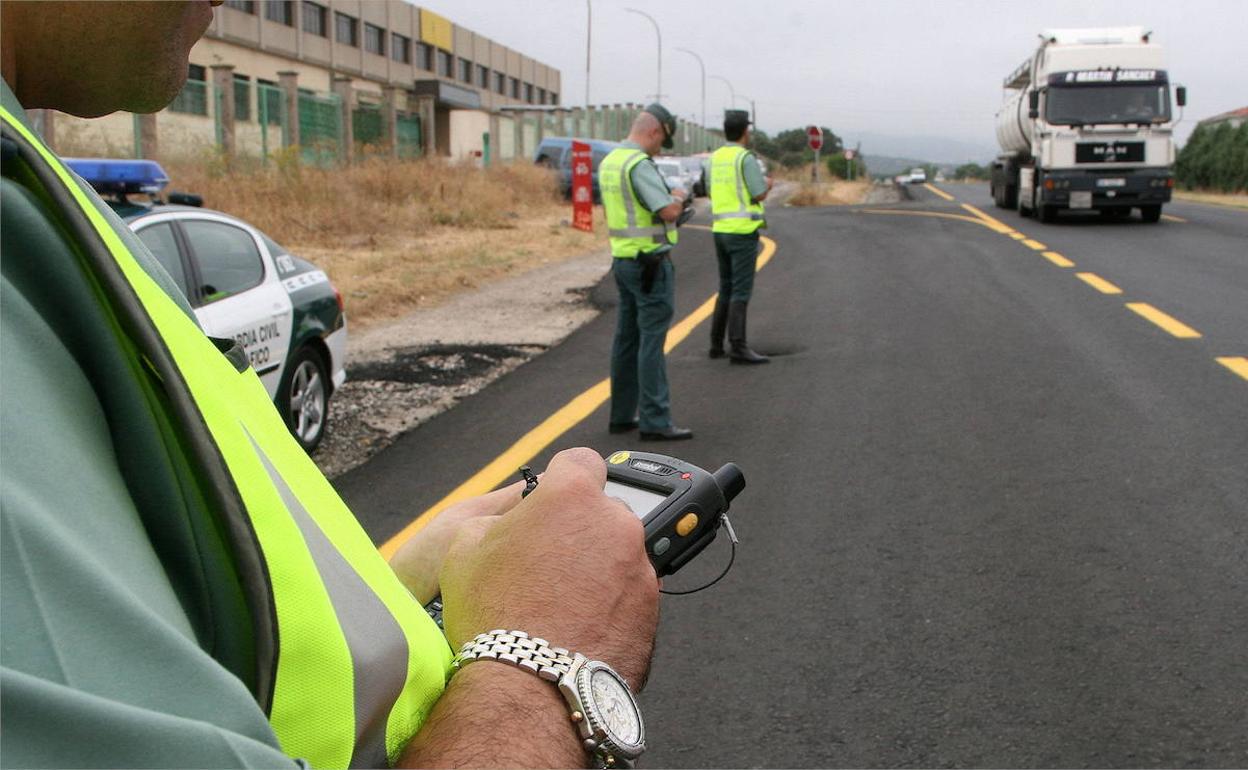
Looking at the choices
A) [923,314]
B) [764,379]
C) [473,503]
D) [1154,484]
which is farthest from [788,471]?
[923,314]

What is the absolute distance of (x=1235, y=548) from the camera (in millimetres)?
4742

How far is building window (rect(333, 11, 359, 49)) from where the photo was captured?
59.2m

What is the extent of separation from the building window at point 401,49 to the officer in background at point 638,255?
61271 millimetres

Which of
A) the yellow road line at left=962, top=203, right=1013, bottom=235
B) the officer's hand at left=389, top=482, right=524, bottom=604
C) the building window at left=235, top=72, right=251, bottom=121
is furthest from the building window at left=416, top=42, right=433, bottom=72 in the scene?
the officer's hand at left=389, top=482, right=524, bottom=604

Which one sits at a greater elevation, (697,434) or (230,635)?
(230,635)

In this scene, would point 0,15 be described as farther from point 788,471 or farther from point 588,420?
point 588,420

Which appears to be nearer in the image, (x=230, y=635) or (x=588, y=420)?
(x=230, y=635)

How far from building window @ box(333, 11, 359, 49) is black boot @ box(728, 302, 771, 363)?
53770mm

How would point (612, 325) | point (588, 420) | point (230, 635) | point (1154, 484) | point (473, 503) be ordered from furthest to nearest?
point (612, 325) < point (588, 420) < point (1154, 484) < point (473, 503) < point (230, 635)

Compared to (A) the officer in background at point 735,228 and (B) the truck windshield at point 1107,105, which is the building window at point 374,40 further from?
(A) the officer in background at point 735,228

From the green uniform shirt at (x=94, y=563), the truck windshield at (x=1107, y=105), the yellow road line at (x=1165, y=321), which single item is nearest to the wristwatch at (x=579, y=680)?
the green uniform shirt at (x=94, y=563)

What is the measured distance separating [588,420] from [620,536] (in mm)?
6318

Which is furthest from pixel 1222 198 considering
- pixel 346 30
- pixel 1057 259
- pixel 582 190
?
pixel 346 30

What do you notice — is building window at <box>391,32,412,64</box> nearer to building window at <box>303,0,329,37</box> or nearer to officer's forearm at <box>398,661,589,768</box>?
building window at <box>303,0,329,37</box>
